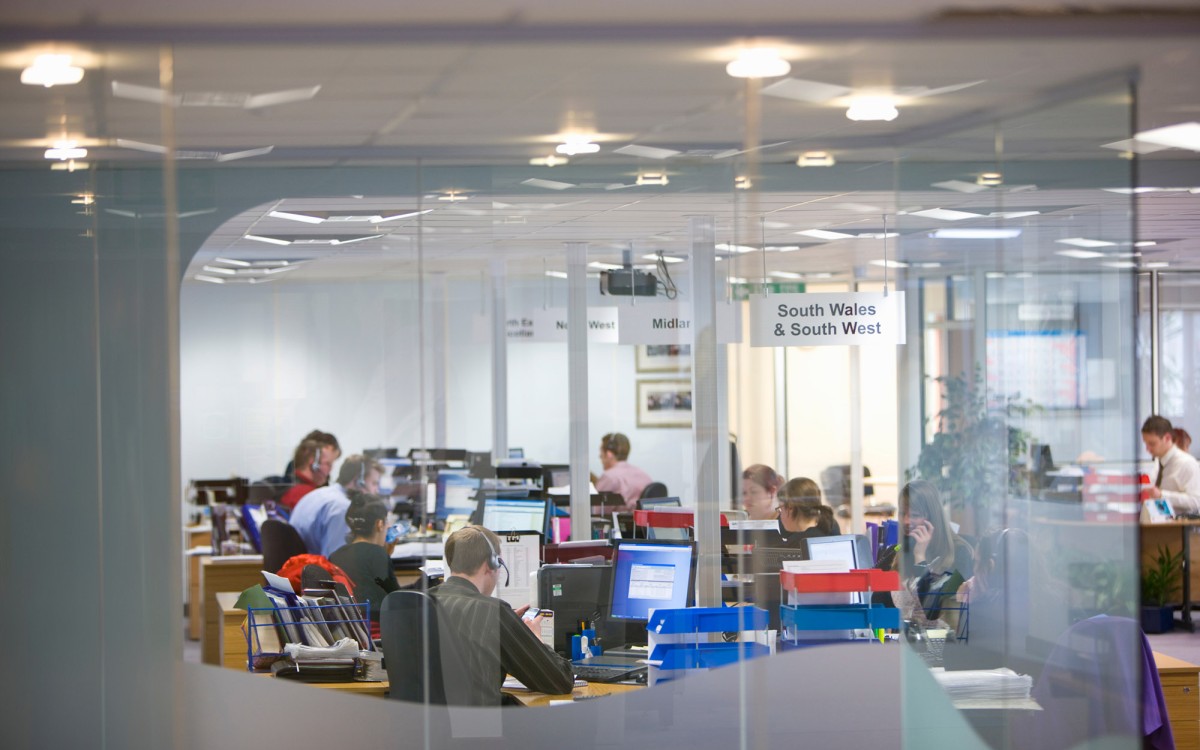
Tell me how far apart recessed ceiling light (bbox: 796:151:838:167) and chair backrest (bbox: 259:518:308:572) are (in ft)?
9.12

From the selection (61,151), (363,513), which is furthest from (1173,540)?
(61,151)

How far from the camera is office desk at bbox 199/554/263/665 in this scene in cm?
427

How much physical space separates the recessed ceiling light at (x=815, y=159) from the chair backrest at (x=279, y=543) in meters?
2.78

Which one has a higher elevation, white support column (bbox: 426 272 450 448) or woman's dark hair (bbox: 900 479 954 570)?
white support column (bbox: 426 272 450 448)

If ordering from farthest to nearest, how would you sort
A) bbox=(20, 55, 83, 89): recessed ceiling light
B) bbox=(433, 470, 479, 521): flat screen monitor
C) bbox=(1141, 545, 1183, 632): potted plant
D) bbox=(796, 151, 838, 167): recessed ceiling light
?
1. bbox=(1141, 545, 1183, 632): potted plant
2. bbox=(433, 470, 479, 521): flat screen monitor
3. bbox=(796, 151, 838, 167): recessed ceiling light
4. bbox=(20, 55, 83, 89): recessed ceiling light

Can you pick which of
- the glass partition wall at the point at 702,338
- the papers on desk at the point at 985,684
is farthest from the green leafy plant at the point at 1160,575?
the papers on desk at the point at 985,684

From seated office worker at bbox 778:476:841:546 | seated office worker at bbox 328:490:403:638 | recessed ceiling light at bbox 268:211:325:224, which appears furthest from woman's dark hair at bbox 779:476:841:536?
recessed ceiling light at bbox 268:211:325:224

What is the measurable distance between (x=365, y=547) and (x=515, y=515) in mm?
1575

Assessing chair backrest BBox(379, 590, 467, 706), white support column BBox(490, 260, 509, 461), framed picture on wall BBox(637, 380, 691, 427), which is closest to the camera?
chair backrest BBox(379, 590, 467, 706)

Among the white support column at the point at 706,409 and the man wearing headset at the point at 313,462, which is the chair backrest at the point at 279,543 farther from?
the white support column at the point at 706,409

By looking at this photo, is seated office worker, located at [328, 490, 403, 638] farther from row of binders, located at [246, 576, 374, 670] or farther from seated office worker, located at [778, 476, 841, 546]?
seated office worker, located at [778, 476, 841, 546]

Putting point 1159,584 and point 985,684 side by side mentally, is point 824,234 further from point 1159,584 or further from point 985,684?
point 1159,584

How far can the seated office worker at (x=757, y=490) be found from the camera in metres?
4.65

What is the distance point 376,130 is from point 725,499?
75.4 inches
